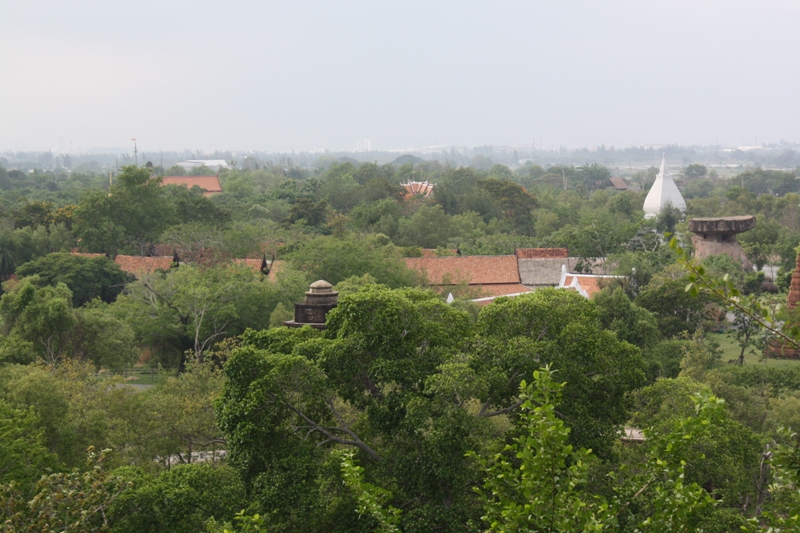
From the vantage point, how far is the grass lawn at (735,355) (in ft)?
79.3

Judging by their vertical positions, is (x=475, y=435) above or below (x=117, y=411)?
above

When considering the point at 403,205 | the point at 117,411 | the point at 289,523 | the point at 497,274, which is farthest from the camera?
the point at 403,205

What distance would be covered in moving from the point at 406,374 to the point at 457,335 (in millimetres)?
1234

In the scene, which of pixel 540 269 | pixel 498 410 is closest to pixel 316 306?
pixel 498 410

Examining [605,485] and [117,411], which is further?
[117,411]

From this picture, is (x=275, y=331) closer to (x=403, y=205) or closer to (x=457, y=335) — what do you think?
(x=457, y=335)

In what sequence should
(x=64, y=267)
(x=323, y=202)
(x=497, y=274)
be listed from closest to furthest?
1. (x=64, y=267)
2. (x=497, y=274)
3. (x=323, y=202)

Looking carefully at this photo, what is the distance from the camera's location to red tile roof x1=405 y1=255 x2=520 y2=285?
31844mm

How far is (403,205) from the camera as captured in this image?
54.6m

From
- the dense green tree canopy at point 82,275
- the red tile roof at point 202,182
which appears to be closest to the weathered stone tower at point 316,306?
the dense green tree canopy at point 82,275

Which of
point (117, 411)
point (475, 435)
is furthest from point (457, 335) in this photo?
point (117, 411)

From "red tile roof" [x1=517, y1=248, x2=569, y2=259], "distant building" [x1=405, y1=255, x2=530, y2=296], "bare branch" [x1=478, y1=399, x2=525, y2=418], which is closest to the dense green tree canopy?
"distant building" [x1=405, y1=255, x2=530, y2=296]

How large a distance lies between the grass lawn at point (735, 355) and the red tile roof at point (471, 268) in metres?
7.72

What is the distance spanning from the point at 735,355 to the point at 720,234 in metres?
10.8
